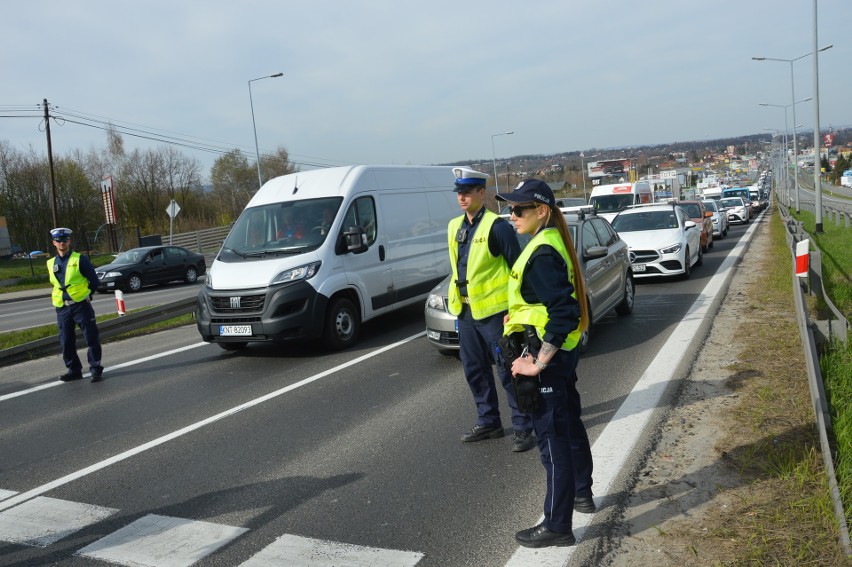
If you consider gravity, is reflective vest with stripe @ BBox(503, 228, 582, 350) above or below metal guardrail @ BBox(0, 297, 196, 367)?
above

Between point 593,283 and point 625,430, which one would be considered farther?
point 593,283

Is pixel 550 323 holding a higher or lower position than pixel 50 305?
higher

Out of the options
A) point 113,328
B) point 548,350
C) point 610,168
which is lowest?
point 113,328

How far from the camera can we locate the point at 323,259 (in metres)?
9.47

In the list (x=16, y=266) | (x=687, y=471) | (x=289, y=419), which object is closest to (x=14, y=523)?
(x=289, y=419)

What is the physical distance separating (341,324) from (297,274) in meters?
0.98

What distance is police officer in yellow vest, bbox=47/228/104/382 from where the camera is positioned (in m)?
8.80

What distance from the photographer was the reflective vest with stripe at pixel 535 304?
3582mm

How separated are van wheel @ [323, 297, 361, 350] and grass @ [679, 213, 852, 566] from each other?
15.7ft

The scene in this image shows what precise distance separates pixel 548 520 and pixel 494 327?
1.71 m

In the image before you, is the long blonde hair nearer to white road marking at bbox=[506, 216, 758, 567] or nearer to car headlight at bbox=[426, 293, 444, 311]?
white road marking at bbox=[506, 216, 758, 567]

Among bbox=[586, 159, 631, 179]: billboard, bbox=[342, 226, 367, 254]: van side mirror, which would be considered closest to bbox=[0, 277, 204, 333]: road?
bbox=[342, 226, 367, 254]: van side mirror

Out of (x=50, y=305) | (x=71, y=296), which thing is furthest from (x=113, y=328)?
(x=50, y=305)

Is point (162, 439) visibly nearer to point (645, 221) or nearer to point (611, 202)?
A: point (645, 221)
